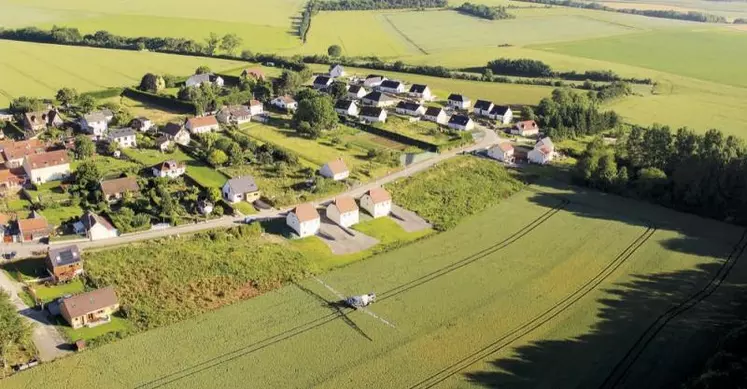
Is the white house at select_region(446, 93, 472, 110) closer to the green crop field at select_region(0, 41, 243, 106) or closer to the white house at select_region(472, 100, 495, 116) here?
the white house at select_region(472, 100, 495, 116)

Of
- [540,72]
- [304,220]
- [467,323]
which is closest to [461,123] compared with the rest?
[304,220]

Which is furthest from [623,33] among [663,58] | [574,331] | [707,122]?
[574,331]

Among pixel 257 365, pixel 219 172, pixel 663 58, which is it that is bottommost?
pixel 257 365

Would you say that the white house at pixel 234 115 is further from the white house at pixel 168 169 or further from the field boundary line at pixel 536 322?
the field boundary line at pixel 536 322

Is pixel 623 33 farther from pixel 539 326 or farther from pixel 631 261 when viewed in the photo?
pixel 539 326

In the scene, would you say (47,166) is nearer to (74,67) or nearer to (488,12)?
(74,67)

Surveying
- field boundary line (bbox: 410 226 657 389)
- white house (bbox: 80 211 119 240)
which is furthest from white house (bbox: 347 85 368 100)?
field boundary line (bbox: 410 226 657 389)
